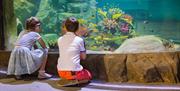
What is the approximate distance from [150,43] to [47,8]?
2596mm

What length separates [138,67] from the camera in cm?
433

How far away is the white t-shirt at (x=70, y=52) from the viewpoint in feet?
13.7

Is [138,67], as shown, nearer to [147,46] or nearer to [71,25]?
[147,46]

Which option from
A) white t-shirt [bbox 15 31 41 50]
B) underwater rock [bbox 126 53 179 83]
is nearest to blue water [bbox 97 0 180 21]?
underwater rock [bbox 126 53 179 83]

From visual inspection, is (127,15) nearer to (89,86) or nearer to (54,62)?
(54,62)

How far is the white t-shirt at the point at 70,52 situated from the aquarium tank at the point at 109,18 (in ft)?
4.94

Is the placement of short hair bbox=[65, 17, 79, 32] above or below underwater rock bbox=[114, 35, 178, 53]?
above

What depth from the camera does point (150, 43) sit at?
5121mm

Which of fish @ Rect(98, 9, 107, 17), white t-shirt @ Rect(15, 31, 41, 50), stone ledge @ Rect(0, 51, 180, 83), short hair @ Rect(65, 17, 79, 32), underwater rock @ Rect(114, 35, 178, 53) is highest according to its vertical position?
fish @ Rect(98, 9, 107, 17)

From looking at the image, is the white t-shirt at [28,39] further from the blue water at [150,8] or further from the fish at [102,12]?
the blue water at [150,8]

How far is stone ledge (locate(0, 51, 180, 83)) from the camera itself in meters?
4.28

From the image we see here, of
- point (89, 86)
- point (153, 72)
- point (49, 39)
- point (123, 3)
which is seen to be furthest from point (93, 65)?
point (123, 3)

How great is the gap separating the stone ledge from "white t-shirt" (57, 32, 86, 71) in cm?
46

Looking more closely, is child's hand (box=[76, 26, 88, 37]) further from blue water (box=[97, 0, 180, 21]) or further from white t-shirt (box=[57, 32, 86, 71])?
white t-shirt (box=[57, 32, 86, 71])
